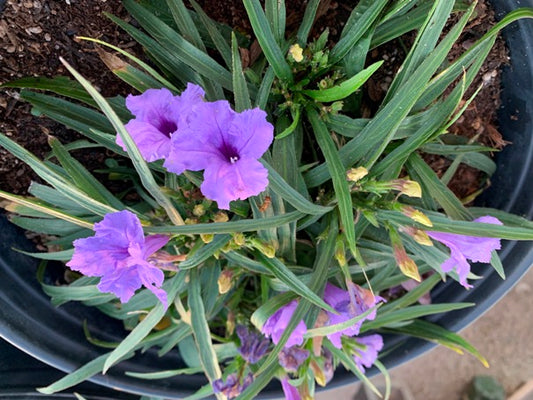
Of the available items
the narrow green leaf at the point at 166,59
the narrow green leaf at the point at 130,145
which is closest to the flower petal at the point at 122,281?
the narrow green leaf at the point at 130,145

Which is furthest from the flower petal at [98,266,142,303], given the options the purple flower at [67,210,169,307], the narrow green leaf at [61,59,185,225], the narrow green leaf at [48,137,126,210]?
the narrow green leaf at [48,137,126,210]

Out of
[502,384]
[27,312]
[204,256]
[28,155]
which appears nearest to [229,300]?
[204,256]

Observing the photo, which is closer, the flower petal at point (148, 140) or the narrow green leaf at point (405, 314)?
the flower petal at point (148, 140)

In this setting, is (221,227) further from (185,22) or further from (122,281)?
(185,22)

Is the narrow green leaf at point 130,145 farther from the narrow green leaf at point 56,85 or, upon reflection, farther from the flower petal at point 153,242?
the narrow green leaf at point 56,85

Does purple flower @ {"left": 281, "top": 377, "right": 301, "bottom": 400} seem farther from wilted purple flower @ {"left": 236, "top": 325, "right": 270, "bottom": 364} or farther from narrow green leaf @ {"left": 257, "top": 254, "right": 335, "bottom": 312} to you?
narrow green leaf @ {"left": 257, "top": 254, "right": 335, "bottom": 312}

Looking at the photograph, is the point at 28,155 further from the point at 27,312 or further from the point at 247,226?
the point at 27,312
